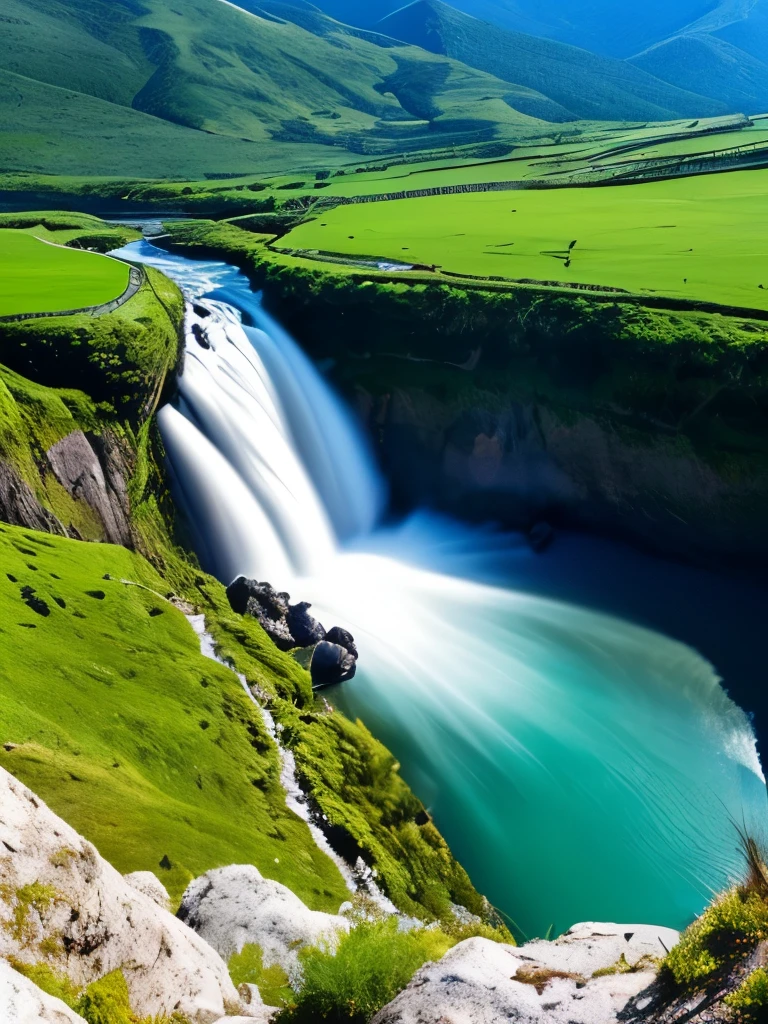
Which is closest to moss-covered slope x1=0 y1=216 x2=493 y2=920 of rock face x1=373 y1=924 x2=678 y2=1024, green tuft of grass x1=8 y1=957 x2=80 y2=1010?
green tuft of grass x1=8 y1=957 x2=80 y2=1010

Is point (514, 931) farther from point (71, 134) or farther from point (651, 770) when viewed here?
point (71, 134)

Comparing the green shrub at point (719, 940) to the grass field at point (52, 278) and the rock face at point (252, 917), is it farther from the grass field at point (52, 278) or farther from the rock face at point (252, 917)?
the grass field at point (52, 278)

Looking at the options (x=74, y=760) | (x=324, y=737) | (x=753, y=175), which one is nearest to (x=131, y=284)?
(x=324, y=737)

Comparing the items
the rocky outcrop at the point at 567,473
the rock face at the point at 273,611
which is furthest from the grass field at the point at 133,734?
the rocky outcrop at the point at 567,473

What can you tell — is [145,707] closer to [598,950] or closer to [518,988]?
[518,988]

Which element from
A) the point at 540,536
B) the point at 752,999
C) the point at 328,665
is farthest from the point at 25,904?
the point at 540,536
